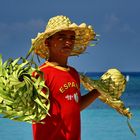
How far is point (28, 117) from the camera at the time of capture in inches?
117

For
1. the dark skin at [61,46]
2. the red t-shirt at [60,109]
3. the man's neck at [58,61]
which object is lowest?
the red t-shirt at [60,109]

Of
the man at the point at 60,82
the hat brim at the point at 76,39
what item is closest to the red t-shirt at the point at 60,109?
the man at the point at 60,82

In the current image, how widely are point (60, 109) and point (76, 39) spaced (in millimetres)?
541

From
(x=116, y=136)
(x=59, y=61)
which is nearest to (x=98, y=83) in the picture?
(x=59, y=61)

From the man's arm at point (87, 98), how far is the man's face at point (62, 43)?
0.33 m

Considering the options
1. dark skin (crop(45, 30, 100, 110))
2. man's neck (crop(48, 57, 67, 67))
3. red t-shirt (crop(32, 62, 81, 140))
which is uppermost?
dark skin (crop(45, 30, 100, 110))

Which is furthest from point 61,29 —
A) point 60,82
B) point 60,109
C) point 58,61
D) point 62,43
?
point 60,109

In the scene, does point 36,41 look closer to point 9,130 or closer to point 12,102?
point 12,102

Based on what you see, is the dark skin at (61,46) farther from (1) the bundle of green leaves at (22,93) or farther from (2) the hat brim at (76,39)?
(1) the bundle of green leaves at (22,93)

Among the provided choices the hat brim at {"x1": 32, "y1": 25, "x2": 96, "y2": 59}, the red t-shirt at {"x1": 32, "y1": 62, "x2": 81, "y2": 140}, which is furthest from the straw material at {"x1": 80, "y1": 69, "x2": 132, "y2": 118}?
the red t-shirt at {"x1": 32, "y1": 62, "x2": 81, "y2": 140}

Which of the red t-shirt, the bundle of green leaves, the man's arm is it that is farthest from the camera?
the man's arm

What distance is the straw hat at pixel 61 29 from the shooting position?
11.1 ft

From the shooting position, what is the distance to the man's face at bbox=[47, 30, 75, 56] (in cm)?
338

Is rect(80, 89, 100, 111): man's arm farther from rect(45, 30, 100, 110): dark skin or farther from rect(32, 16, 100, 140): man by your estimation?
rect(45, 30, 100, 110): dark skin
